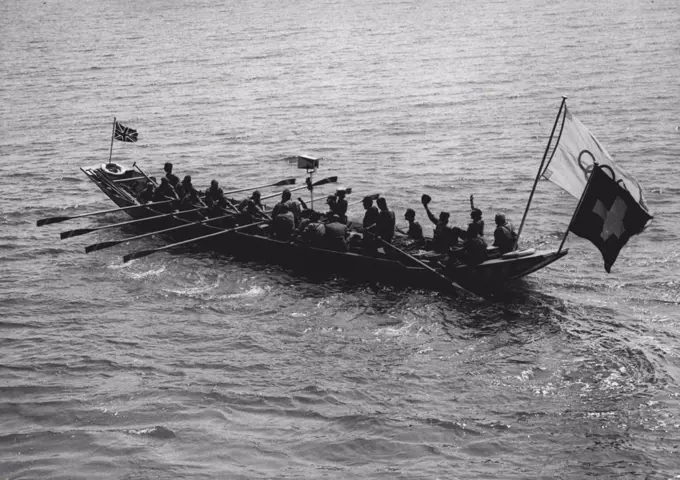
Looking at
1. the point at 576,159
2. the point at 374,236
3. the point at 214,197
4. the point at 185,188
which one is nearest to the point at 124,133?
the point at 185,188

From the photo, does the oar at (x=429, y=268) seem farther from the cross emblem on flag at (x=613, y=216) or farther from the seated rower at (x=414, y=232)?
the cross emblem on flag at (x=613, y=216)

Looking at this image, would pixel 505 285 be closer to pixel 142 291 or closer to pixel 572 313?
pixel 572 313

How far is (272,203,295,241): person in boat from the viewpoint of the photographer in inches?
1091

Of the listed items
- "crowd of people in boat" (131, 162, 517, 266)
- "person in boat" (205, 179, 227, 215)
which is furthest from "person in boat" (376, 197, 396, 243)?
"person in boat" (205, 179, 227, 215)

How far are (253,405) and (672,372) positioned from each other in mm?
10526

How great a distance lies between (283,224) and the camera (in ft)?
90.8

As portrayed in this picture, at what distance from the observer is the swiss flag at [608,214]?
69.8 ft

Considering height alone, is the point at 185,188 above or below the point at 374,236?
above

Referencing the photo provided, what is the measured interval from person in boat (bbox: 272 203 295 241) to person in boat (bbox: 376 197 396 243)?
10.5ft

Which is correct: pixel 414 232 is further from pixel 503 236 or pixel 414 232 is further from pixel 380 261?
pixel 503 236

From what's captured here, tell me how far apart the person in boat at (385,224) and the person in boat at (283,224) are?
126 inches

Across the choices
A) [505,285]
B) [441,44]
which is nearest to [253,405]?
[505,285]

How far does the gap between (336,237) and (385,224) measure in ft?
5.44

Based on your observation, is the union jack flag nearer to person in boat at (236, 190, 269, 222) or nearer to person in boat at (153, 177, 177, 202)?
person in boat at (153, 177, 177, 202)
